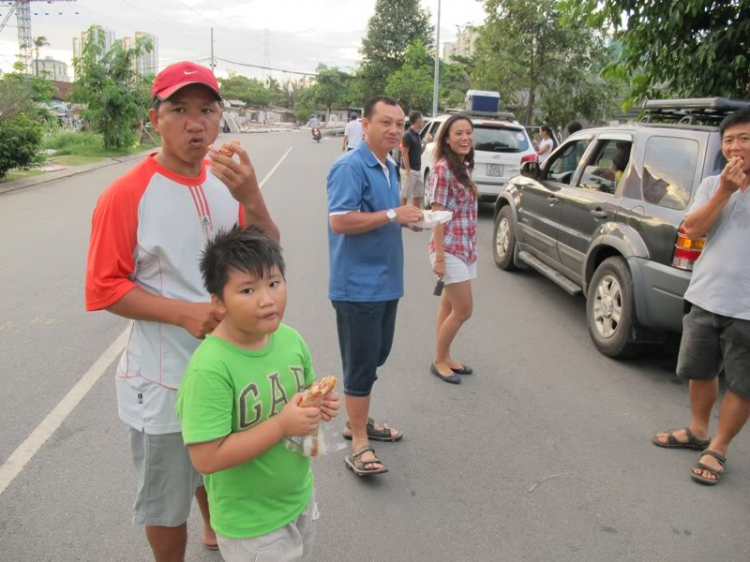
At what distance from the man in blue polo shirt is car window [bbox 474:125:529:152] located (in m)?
8.49

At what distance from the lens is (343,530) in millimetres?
2957

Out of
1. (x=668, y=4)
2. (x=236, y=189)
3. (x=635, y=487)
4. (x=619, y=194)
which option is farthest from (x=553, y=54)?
(x=236, y=189)

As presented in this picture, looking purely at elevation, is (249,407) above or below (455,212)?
below

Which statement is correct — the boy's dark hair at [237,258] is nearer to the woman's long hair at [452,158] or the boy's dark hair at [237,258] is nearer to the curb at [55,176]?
the woman's long hair at [452,158]

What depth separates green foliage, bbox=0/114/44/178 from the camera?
14.9 m

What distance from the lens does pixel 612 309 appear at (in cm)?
513

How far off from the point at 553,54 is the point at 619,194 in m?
14.6

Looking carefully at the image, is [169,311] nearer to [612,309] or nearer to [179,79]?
[179,79]

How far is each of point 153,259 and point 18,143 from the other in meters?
15.7

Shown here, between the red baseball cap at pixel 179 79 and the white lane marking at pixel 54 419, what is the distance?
2380mm

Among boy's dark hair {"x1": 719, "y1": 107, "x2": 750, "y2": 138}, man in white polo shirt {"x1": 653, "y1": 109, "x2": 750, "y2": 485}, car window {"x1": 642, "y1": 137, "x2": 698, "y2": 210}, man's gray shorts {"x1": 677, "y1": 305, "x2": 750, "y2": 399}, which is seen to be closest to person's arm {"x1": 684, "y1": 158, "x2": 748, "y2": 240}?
man in white polo shirt {"x1": 653, "y1": 109, "x2": 750, "y2": 485}

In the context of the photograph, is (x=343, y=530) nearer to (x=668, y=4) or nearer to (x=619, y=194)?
(x=619, y=194)

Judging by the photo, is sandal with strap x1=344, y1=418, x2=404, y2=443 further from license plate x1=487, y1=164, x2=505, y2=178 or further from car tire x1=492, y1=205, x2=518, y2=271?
license plate x1=487, y1=164, x2=505, y2=178

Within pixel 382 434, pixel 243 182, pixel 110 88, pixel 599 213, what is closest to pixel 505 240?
pixel 599 213
